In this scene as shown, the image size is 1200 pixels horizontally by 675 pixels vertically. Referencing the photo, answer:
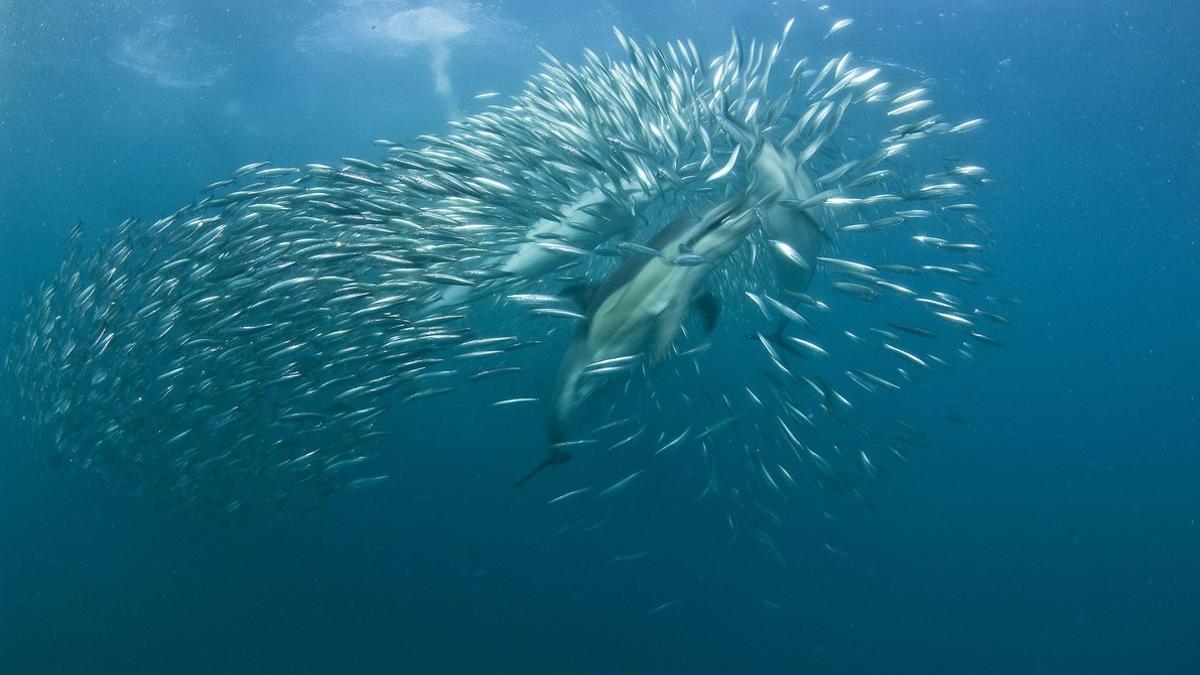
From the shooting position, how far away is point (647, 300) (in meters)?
4.78

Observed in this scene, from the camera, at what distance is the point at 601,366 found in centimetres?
490

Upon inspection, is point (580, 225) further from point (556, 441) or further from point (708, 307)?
point (556, 441)

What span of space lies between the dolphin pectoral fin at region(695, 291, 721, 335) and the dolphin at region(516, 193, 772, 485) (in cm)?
61

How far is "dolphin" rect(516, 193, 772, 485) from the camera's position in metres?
4.59

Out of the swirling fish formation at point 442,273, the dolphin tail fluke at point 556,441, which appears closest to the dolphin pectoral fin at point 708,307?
the swirling fish formation at point 442,273

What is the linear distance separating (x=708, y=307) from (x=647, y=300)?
1.10 meters

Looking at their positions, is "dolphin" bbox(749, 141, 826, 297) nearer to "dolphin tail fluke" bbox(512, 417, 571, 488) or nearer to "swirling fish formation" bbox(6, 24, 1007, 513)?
"swirling fish formation" bbox(6, 24, 1007, 513)

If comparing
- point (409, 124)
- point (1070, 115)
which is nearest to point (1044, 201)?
point (1070, 115)

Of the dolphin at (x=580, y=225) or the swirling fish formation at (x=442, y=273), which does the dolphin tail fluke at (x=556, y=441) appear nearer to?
the swirling fish formation at (x=442, y=273)

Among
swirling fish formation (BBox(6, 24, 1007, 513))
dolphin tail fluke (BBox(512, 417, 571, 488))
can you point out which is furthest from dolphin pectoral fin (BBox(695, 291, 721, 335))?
dolphin tail fluke (BBox(512, 417, 571, 488))

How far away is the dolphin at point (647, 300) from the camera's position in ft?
15.0

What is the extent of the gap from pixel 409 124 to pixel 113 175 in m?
22.6

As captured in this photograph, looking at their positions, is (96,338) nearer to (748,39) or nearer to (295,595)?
(295,595)

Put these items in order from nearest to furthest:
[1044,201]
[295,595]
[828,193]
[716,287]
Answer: [828,193]
[716,287]
[295,595]
[1044,201]
